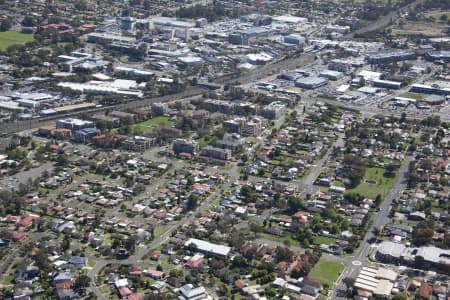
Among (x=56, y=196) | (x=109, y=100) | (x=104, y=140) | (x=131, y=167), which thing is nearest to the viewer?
(x=56, y=196)

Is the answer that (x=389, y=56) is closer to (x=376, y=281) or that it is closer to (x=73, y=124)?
(x=73, y=124)

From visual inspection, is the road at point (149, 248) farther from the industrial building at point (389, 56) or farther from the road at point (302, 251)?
the industrial building at point (389, 56)

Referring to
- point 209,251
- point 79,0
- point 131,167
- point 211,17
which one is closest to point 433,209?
point 209,251

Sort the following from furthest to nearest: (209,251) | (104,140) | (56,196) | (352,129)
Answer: (352,129)
(104,140)
(56,196)
(209,251)

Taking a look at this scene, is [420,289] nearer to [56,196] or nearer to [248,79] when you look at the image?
[56,196]

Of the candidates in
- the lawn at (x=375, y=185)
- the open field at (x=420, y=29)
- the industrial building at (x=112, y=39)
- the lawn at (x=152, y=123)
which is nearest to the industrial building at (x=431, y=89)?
the lawn at (x=375, y=185)

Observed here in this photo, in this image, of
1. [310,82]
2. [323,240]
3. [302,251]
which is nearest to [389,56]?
[310,82]

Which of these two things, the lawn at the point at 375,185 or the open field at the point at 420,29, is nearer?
the lawn at the point at 375,185
